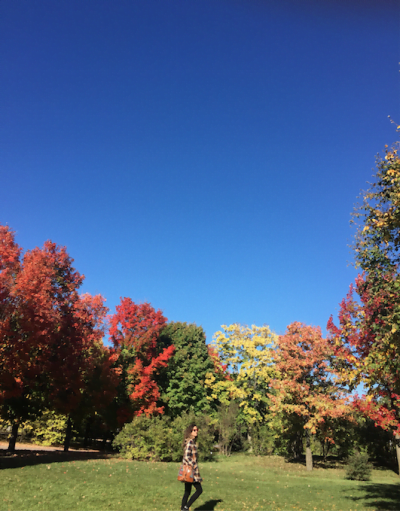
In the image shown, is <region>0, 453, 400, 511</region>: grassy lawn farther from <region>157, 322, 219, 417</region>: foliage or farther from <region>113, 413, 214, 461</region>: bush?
<region>157, 322, 219, 417</region>: foliage

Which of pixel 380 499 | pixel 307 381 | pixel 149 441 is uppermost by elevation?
pixel 307 381

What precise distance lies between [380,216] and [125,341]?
25.8 meters

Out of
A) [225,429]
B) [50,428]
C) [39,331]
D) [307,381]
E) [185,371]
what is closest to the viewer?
[39,331]

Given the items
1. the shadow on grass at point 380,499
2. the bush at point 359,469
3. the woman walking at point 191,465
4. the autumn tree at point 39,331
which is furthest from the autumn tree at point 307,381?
the woman walking at point 191,465

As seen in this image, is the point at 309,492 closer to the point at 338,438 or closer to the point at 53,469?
the point at 53,469

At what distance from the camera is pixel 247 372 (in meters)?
38.9

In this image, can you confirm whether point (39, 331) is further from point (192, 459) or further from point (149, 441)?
point (192, 459)

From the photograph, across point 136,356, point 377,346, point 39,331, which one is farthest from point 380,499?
point 136,356

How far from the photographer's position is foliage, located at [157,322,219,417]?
34.6 metres

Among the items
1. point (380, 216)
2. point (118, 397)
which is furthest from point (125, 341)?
point (380, 216)

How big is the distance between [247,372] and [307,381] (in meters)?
14.2

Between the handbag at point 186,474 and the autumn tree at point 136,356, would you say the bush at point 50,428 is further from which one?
the handbag at point 186,474

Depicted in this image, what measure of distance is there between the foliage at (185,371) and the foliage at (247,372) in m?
1.69

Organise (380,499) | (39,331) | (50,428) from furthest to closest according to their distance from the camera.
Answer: (50,428) → (39,331) → (380,499)
